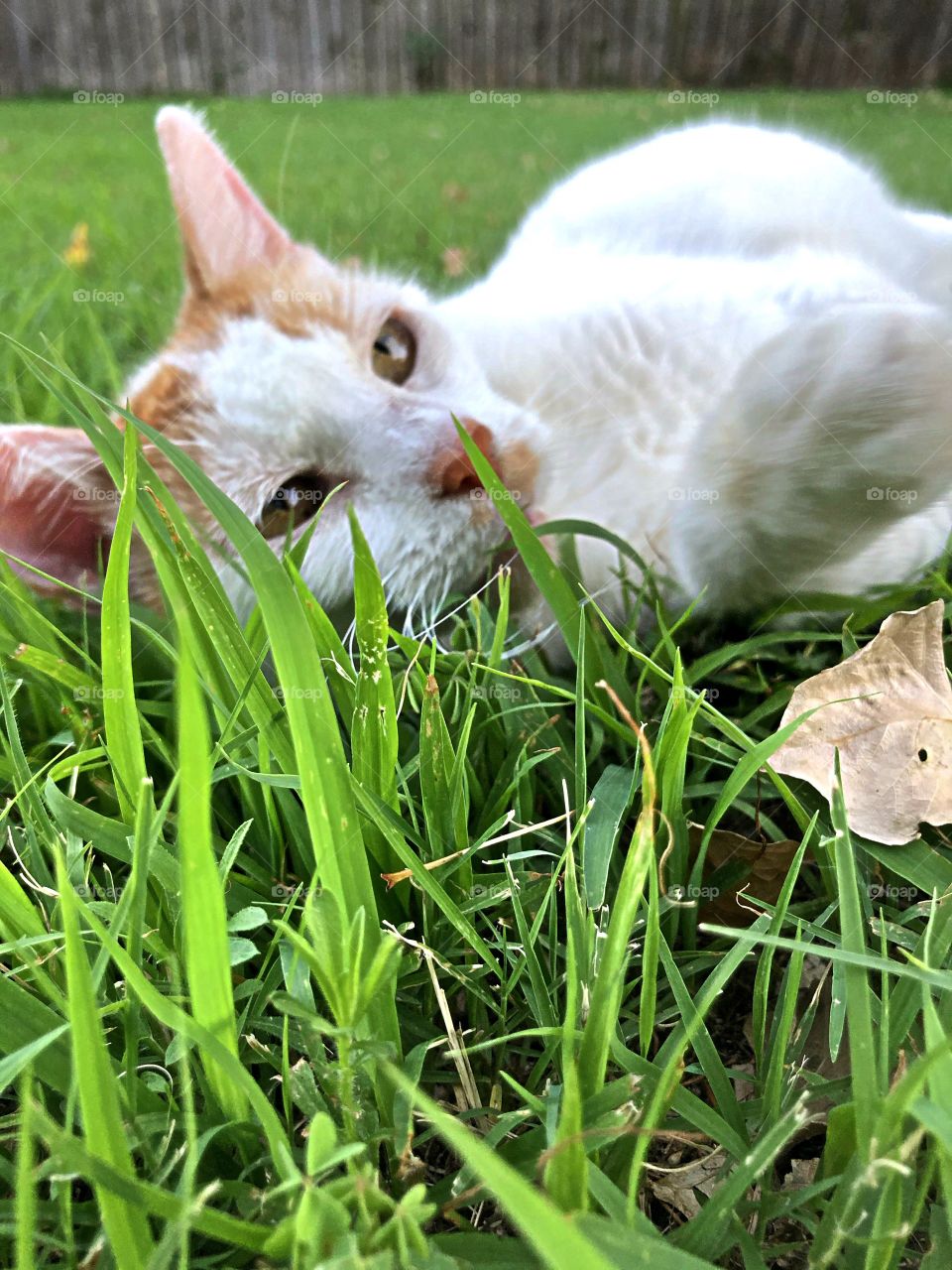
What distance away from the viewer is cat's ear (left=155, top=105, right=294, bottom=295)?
94cm

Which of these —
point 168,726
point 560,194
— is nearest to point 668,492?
point 168,726

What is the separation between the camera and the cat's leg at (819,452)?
0.73 meters

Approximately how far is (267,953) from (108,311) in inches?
51.6

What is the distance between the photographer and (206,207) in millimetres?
958

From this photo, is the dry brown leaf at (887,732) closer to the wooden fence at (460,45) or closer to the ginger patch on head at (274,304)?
the ginger patch on head at (274,304)

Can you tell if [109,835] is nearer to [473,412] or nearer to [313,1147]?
A: [313,1147]

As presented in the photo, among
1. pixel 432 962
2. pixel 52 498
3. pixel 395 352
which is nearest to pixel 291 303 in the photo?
pixel 395 352

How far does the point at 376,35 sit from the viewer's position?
3.59ft

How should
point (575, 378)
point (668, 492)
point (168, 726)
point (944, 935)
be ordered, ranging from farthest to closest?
point (575, 378)
point (668, 492)
point (168, 726)
point (944, 935)

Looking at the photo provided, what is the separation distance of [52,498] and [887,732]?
2.44 ft

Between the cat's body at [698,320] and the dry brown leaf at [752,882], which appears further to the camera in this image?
the cat's body at [698,320]

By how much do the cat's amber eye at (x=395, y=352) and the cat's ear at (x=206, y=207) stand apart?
155 mm

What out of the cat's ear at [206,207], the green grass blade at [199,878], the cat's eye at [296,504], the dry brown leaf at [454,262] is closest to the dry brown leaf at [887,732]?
the green grass blade at [199,878]

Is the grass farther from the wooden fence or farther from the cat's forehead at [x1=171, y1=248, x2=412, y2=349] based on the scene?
the wooden fence
